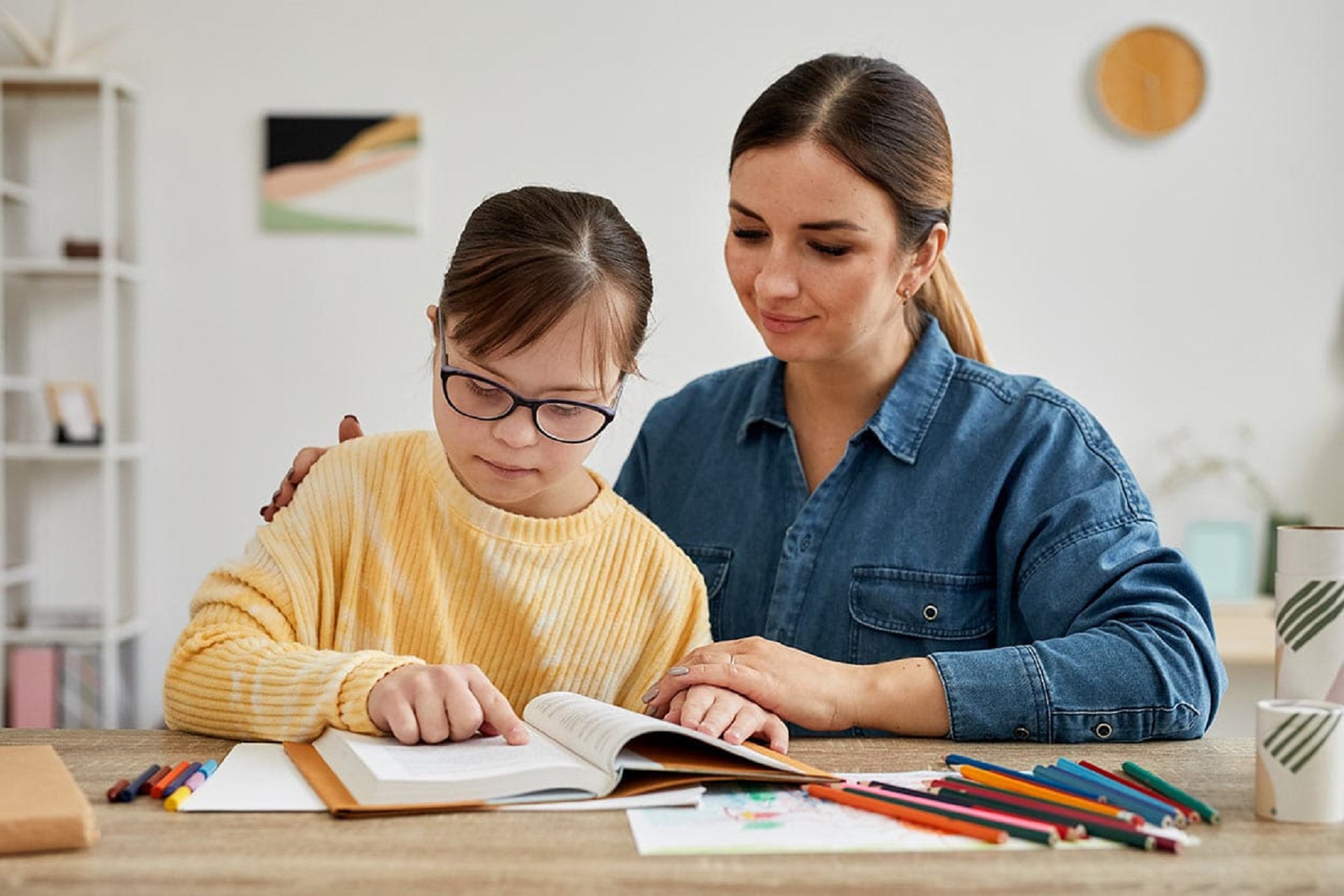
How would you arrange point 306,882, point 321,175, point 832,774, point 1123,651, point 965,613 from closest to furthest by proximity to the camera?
point 306,882, point 832,774, point 1123,651, point 965,613, point 321,175

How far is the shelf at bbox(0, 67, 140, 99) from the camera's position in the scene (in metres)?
3.86

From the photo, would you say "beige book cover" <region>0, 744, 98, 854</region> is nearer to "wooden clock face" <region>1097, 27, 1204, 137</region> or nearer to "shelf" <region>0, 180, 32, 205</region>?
"shelf" <region>0, 180, 32, 205</region>

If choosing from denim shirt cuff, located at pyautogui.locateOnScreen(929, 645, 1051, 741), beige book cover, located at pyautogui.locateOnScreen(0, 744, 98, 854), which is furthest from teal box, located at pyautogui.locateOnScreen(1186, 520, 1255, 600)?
beige book cover, located at pyautogui.locateOnScreen(0, 744, 98, 854)

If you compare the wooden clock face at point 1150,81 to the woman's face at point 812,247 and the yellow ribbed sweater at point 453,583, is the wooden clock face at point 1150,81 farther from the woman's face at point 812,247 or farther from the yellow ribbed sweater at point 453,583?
the yellow ribbed sweater at point 453,583

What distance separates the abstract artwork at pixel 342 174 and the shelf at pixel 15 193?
668mm

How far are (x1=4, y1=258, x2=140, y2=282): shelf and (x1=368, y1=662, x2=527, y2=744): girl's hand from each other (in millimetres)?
3118

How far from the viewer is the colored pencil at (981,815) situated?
94cm

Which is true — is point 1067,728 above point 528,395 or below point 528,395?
below

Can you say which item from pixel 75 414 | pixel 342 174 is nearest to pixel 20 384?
pixel 75 414

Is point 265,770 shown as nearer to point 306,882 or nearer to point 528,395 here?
point 306,882

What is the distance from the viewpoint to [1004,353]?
4164 millimetres

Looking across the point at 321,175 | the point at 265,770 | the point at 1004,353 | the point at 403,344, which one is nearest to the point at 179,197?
the point at 321,175

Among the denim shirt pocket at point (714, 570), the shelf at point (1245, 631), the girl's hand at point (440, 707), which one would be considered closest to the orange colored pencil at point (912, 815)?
the girl's hand at point (440, 707)

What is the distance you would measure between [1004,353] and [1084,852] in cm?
336
